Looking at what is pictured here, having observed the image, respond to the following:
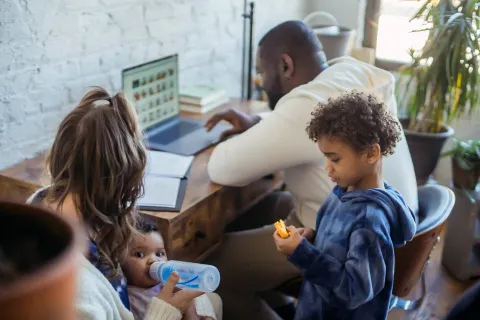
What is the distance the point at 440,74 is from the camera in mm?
2508

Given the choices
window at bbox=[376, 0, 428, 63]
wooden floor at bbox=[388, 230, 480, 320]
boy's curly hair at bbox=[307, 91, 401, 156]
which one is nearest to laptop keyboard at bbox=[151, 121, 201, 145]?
boy's curly hair at bbox=[307, 91, 401, 156]

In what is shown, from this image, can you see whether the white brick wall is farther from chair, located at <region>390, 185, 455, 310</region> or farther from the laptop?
chair, located at <region>390, 185, 455, 310</region>

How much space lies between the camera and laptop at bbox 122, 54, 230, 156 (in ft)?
6.34

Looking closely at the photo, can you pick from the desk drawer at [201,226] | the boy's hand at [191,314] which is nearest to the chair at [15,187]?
the desk drawer at [201,226]

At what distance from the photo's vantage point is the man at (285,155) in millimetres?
1571

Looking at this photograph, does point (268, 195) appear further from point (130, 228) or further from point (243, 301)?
point (130, 228)

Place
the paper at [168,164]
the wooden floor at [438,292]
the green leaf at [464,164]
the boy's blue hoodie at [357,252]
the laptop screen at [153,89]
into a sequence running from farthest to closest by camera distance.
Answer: the green leaf at [464,164] → the wooden floor at [438,292] → the laptop screen at [153,89] → the paper at [168,164] → the boy's blue hoodie at [357,252]

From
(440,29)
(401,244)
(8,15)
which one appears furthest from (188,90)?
(401,244)

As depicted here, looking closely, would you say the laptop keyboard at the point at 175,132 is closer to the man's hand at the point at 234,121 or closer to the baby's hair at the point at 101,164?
the man's hand at the point at 234,121

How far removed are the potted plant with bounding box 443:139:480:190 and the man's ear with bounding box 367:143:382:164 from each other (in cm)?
140

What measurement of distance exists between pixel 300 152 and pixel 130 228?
0.59m

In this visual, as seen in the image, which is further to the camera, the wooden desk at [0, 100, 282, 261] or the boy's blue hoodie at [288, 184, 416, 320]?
the wooden desk at [0, 100, 282, 261]

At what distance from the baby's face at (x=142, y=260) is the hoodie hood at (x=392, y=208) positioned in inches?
18.6

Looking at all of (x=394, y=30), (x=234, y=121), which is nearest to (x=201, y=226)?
(x=234, y=121)
